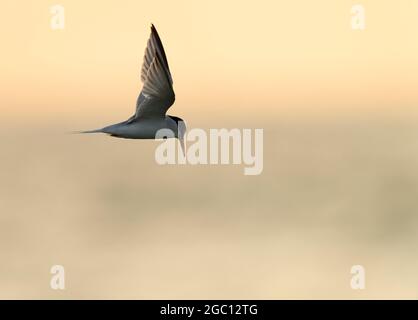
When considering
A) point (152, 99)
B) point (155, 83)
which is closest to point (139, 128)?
point (152, 99)

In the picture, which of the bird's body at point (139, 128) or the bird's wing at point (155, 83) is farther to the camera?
the bird's body at point (139, 128)

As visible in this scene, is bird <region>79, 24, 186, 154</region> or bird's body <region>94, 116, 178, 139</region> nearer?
bird <region>79, 24, 186, 154</region>

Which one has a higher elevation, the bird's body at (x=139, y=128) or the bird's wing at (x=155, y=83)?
the bird's wing at (x=155, y=83)

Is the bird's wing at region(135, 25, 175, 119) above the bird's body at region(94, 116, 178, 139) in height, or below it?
above

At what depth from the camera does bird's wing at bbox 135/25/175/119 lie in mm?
7559

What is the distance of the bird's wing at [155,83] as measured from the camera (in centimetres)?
756

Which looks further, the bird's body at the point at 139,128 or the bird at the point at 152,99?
the bird's body at the point at 139,128

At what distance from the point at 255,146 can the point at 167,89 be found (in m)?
10.6

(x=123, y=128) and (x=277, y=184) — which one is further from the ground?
(x=123, y=128)

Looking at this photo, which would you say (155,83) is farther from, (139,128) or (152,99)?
(139,128)

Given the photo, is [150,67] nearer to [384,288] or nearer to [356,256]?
[384,288]

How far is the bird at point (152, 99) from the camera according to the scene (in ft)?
24.8

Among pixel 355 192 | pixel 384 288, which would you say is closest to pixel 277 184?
pixel 355 192

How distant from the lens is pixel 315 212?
1836cm
